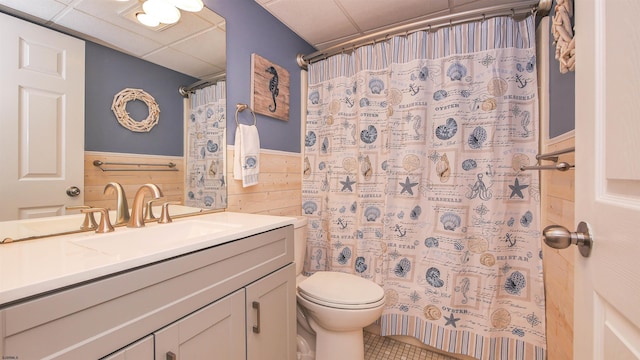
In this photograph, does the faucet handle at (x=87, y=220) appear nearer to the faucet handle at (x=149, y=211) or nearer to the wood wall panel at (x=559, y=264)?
the faucet handle at (x=149, y=211)

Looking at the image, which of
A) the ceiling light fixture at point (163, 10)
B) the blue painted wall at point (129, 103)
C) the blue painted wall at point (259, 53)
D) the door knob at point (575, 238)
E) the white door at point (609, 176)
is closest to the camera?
the white door at point (609, 176)

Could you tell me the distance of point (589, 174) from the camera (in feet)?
1.63

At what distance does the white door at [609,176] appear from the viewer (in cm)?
37

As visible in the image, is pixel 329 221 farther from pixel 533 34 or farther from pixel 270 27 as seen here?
pixel 533 34

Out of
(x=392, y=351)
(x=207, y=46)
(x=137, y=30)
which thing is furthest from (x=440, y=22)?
(x=392, y=351)

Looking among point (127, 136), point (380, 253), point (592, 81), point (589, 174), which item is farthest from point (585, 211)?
point (127, 136)

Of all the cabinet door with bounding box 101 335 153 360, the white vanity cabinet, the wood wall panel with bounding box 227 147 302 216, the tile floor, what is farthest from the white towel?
the tile floor

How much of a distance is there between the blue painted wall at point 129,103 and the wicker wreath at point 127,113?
0.05 ft

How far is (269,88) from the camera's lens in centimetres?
179

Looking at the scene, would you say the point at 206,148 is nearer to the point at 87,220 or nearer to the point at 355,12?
→ the point at 87,220

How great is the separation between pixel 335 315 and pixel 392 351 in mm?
691

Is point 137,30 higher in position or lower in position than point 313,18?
lower

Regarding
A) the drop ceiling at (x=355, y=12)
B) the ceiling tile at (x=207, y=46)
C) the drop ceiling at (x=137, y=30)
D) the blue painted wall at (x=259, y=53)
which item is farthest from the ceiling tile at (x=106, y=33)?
the drop ceiling at (x=355, y=12)

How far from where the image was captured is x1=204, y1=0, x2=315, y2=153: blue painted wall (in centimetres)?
153
